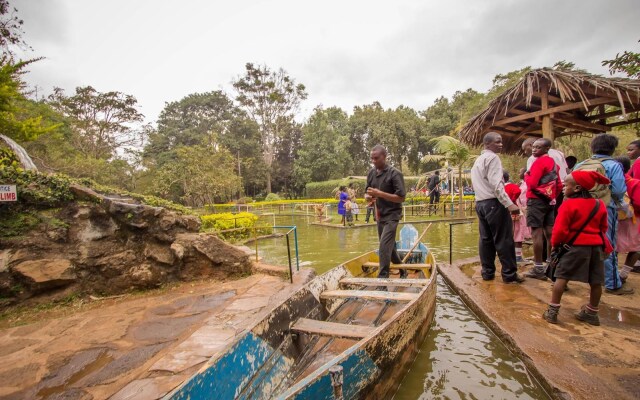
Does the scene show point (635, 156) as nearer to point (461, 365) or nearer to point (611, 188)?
point (611, 188)

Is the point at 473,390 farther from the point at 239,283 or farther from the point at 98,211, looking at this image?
the point at 98,211

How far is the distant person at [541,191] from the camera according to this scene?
421cm

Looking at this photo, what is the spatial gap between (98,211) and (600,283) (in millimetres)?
7081

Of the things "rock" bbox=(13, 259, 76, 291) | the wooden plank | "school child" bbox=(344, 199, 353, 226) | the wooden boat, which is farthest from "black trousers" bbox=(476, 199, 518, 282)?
"school child" bbox=(344, 199, 353, 226)

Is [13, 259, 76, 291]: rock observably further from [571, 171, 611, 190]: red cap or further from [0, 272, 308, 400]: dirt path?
[571, 171, 611, 190]: red cap

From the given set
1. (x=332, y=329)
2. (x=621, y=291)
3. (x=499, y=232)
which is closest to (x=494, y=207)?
(x=499, y=232)

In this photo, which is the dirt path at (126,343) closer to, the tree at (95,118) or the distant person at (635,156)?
the distant person at (635,156)

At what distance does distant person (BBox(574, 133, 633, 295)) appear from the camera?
3635 mm

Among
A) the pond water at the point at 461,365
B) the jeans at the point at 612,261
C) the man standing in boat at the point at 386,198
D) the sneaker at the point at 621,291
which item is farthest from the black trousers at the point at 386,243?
the sneaker at the point at 621,291

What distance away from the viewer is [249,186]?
39781 millimetres

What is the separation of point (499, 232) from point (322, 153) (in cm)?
3139

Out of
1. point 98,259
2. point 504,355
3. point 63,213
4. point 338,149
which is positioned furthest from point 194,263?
point 338,149

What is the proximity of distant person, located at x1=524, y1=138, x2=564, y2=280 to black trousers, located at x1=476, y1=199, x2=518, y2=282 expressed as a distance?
366 millimetres

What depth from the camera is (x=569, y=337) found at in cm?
288
